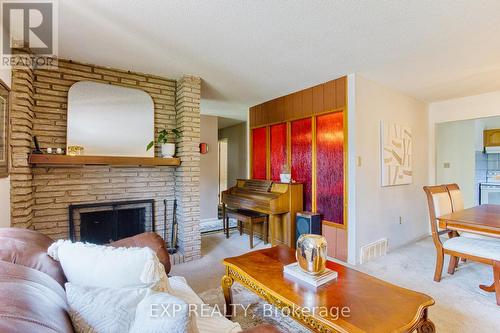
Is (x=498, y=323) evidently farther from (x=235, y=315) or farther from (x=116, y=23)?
(x=116, y=23)

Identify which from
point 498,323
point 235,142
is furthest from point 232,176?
point 498,323

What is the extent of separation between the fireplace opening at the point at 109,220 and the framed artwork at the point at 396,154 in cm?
328

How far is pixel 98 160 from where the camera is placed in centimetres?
283

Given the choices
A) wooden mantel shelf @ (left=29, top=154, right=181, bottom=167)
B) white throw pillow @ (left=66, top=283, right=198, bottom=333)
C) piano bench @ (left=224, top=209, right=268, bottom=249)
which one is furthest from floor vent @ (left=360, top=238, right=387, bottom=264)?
white throw pillow @ (left=66, top=283, right=198, bottom=333)

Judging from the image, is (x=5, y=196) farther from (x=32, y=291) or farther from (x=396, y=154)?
(x=396, y=154)

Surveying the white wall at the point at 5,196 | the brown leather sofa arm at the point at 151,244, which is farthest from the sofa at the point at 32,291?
the white wall at the point at 5,196

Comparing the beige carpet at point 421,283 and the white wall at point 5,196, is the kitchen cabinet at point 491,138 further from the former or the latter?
the white wall at point 5,196

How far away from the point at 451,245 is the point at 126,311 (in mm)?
3058

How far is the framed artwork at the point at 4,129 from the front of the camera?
1998 mm

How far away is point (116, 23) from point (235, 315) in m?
2.59

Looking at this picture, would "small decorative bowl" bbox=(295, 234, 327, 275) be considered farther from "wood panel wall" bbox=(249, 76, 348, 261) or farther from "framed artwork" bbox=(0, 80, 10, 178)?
"framed artwork" bbox=(0, 80, 10, 178)

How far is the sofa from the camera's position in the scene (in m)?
0.67

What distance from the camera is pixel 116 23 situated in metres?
2.08
